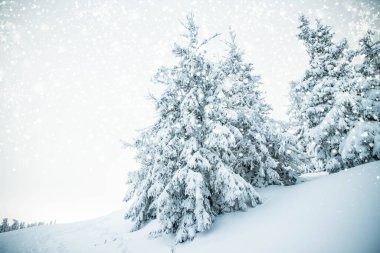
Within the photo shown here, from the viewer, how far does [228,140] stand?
12289 mm

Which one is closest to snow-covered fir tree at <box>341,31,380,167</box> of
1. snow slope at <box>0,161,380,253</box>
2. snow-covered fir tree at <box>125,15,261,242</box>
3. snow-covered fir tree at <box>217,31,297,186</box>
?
snow slope at <box>0,161,380,253</box>

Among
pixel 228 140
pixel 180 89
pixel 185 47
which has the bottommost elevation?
pixel 228 140

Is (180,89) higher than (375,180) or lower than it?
higher

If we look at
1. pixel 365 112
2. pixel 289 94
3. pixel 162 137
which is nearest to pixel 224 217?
pixel 162 137

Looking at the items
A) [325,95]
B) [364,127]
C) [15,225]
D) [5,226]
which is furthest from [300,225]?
[15,225]

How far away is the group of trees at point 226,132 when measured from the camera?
11953 mm

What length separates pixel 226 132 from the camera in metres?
12.0

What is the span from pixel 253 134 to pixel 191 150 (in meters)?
5.28

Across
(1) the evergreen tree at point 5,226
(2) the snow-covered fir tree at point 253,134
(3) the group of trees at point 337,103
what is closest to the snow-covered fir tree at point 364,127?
(3) the group of trees at point 337,103

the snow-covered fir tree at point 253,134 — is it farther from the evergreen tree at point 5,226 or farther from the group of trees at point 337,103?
the evergreen tree at point 5,226

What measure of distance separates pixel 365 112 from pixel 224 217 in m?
10.7

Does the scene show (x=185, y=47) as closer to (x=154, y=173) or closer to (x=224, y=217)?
(x=154, y=173)

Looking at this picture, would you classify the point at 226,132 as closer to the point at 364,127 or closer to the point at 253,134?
the point at 253,134

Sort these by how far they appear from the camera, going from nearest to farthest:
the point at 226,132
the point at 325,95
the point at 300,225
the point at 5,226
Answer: the point at 300,225, the point at 226,132, the point at 325,95, the point at 5,226
